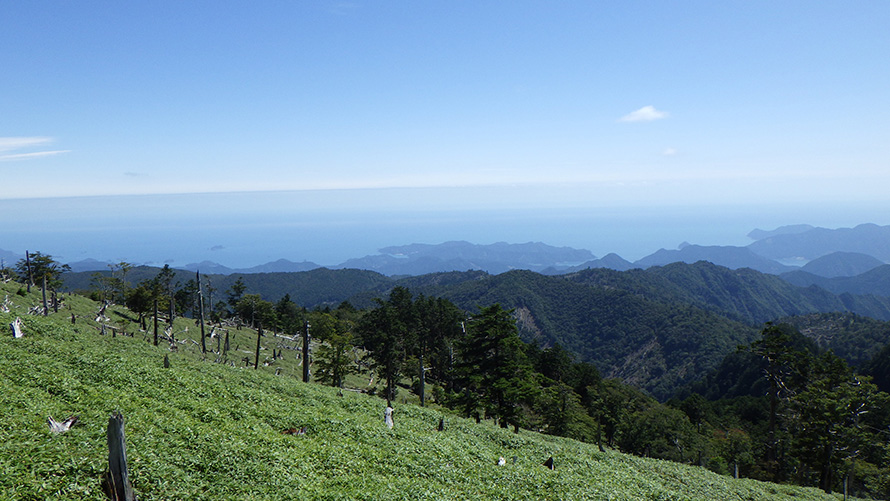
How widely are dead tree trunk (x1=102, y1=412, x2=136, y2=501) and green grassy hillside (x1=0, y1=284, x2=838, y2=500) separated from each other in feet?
1.77

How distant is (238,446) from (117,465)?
16.7 feet

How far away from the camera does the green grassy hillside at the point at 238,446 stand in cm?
1041

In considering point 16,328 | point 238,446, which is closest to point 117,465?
point 238,446

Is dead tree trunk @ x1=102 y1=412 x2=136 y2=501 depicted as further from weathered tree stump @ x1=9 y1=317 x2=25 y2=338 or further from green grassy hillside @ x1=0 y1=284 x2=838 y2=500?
weathered tree stump @ x1=9 y1=317 x2=25 y2=338

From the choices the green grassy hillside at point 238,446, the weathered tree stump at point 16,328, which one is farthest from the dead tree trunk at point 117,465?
the weathered tree stump at point 16,328

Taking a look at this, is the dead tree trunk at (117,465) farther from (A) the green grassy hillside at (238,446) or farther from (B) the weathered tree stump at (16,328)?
(B) the weathered tree stump at (16,328)

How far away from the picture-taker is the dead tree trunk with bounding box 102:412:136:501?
7926 millimetres

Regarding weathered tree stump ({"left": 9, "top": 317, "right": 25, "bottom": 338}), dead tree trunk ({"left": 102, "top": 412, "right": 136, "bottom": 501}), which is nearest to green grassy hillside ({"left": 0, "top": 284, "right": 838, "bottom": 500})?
weathered tree stump ({"left": 9, "top": 317, "right": 25, "bottom": 338})

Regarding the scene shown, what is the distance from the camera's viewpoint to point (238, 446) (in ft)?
43.2

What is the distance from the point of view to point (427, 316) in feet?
275

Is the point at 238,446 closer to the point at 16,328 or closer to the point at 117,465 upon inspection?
the point at 117,465

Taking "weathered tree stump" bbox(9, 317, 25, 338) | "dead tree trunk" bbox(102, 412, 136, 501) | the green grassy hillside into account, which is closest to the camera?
"dead tree trunk" bbox(102, 412, 136, 501)

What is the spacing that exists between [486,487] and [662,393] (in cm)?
17506

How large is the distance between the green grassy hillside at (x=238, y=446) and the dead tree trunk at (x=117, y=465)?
54cm
